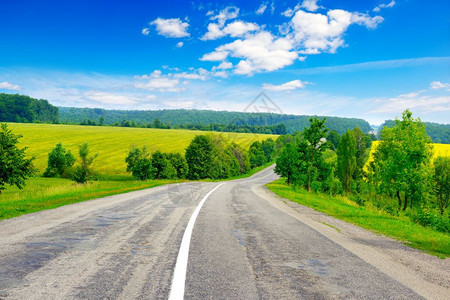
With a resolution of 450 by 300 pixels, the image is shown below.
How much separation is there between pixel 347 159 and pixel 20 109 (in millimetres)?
170559

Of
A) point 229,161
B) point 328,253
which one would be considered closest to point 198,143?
point 229,161

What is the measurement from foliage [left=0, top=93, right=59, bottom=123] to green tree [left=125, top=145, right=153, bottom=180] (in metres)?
131

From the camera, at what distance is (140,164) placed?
49312mm

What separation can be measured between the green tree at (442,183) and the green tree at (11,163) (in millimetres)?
51593

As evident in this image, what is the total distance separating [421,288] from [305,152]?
99.7ft

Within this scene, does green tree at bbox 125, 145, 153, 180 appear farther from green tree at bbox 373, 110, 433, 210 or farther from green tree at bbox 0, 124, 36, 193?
green tree at bbox 373, 110, 433, 210

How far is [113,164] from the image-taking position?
65.6m

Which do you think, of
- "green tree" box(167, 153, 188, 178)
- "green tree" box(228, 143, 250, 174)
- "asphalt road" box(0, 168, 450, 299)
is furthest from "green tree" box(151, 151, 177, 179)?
"asphalt road" box(0, 168, 450, 299)

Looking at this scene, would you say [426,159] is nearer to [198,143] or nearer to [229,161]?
[198,143]

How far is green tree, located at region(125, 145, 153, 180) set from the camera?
4972 centimetres

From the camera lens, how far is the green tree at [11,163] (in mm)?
18203

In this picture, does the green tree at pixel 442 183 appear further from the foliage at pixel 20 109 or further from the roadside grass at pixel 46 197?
the foliage at pixel 20 109

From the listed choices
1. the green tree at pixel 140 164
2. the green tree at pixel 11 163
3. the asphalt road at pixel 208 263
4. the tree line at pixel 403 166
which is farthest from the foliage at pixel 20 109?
the asphalt road at pixel 208 263

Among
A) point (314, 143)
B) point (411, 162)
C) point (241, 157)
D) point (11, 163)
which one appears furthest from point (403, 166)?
point (241, 157)
